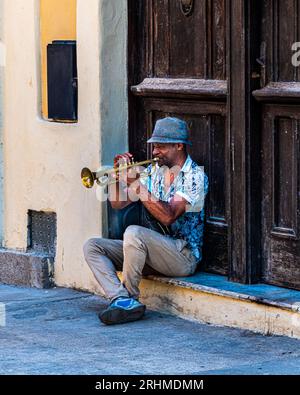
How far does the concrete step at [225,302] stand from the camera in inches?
312

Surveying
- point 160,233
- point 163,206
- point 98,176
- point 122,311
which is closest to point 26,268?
point 98,176

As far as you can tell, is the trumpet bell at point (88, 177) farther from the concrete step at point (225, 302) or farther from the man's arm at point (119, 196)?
the concrete step at point (225, 302)

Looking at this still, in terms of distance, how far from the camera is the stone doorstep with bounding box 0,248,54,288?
967 cm

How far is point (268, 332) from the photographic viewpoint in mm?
7988

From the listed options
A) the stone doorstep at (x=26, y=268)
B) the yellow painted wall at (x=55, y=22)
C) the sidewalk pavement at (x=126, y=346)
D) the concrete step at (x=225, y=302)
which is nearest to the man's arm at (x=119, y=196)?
the concrete step at (x=225, y=302)

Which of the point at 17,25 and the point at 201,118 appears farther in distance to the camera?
the point at 17,25

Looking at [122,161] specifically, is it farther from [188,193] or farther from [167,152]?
[188,193]

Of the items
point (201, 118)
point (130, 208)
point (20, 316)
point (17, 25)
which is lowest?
point (20, 316)

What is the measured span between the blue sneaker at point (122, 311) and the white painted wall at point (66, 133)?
0.84 meters

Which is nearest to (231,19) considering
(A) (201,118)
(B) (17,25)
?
(A) (201,118)

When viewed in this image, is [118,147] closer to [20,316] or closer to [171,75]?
[171,75]

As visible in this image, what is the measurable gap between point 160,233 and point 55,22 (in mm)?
1856

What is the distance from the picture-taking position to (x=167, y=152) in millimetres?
8609
